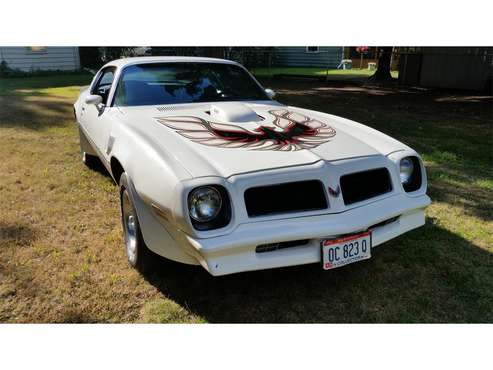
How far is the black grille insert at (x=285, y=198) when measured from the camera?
8.17 feet

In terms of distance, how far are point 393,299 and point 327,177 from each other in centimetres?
99

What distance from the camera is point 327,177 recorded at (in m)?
2.60

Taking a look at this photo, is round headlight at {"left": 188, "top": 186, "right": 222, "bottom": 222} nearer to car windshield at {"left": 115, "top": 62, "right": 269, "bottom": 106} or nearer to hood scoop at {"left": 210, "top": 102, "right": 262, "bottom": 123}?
hood scoop at {"left": 210, "top": 102, "right": 262, "bottom": 123}

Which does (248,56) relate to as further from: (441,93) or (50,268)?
(50,268)

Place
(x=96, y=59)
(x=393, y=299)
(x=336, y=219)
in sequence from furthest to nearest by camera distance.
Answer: (x=96, y=59) → (x=393, y=299) → (x=336, y=219)

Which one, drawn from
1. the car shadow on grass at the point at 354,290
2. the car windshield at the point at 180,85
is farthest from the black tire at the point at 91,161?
the car shadow on grass at the point at 354,290

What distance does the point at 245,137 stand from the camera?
302 cm

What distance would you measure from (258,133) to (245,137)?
148 millimetres

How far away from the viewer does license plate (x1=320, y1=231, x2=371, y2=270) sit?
8.34 ft

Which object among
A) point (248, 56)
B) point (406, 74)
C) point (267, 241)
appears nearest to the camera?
point (267, 241)

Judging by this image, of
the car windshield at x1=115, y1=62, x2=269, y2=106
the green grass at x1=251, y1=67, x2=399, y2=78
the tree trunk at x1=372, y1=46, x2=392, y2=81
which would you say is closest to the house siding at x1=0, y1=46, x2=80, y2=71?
the green grass at x1=251, y1=67, x2=399, y2=78

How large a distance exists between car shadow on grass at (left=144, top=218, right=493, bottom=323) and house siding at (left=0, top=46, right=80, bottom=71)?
18120 mm

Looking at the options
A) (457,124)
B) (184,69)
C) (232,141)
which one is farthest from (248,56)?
(232,141)

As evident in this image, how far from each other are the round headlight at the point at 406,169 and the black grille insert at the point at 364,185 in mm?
215
